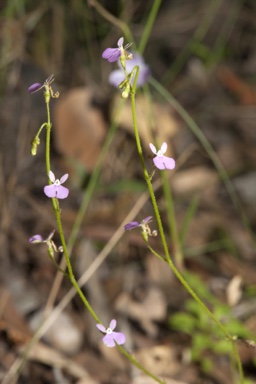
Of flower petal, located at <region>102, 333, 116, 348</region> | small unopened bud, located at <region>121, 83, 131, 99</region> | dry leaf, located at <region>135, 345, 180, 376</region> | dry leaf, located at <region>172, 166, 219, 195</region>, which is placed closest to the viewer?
small unopened bud, located at <region>121, 83, 131, 99</region>

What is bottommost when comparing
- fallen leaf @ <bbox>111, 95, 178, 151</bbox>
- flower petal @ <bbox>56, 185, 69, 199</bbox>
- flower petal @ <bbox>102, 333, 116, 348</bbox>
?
flower petal @ <bbox>102, 333, 116, 348</bbox>

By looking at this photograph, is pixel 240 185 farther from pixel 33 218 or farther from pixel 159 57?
pixel 159 57

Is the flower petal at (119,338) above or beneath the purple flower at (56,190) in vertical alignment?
beneath

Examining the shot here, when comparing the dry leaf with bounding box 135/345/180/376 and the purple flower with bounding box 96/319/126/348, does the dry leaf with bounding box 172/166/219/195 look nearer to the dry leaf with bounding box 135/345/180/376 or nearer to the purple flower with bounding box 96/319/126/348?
the dry leaf with bounding box 135/345/180/376

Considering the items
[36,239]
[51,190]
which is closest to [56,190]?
[51,190]

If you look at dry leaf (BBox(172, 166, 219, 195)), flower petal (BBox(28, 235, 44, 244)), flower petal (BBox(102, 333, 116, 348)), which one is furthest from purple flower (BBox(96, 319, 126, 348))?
dry leaf (BBox(172, 166, 219, 195))

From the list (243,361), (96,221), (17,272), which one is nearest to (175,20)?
(96,221)

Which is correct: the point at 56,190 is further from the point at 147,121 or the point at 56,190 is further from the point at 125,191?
the point at 147,121

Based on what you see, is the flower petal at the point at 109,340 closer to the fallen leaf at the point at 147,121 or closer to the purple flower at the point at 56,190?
the purple flower at the point at 56,190

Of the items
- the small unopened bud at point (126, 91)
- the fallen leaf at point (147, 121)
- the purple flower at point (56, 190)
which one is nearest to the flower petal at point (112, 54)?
the small unopened bud at point (126, 91)
